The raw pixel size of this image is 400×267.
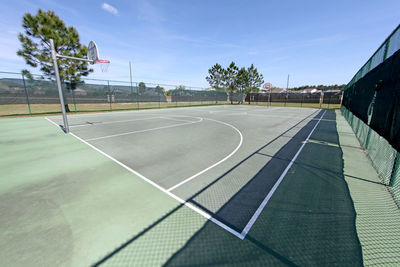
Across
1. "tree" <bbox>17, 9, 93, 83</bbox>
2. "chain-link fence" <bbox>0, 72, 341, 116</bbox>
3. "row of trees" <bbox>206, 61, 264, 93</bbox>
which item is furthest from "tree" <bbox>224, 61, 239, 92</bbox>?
"tree" <bbox>17, 9, 93, 83</bbox>

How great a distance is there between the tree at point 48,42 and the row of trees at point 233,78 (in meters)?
32.3

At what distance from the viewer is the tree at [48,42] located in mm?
13570

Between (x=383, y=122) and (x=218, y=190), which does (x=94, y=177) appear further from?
(x=383, y=122)

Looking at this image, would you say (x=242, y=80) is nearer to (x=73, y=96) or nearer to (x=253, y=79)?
(x=253, y=79)

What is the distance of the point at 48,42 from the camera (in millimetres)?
14484

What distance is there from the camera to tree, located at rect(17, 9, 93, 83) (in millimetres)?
13570

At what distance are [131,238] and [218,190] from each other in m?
1.70

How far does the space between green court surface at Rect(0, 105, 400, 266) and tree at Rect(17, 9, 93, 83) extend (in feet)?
47.4

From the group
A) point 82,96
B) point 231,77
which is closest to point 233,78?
point 231,77

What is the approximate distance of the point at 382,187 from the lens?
11.4 ft

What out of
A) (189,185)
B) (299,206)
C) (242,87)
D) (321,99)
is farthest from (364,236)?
(242,87)

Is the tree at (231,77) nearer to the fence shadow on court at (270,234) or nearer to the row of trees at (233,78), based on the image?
the row of trees at (233,78)

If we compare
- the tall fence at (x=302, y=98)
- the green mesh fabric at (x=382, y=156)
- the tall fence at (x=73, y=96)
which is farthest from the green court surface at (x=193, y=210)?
the tall fence at (x=302, y=98)

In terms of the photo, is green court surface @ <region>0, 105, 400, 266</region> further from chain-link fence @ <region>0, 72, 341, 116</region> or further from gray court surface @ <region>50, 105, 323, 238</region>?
chain-link fence @ <region>0, 72, 341, 116</region>
